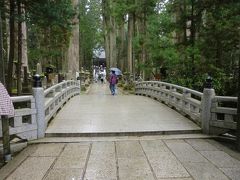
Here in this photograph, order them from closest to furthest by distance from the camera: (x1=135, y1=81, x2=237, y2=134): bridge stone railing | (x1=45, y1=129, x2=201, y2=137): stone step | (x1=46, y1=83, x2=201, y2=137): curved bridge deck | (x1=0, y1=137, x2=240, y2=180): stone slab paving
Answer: (x1=0, y1=137, x2=240, y2=180): stone slab paving
(x1=135, y1=81, x2=237, y2=134): bridge stone railing
(x1=45, y1=129, x2=201, y2=137): stone step
(x1=46, y1=83, x2=201, y2=137): curved bridge deck

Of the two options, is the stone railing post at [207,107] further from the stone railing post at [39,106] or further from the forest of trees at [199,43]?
the forest of trees at [199,43]

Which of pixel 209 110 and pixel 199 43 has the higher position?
pixel 199 43

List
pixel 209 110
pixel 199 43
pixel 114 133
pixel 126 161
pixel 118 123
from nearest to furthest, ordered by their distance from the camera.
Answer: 1. pixel 126 161
2. pixel 114 133
3. pixel 209 110
4. pixel 118 123
5. pixel 199 43

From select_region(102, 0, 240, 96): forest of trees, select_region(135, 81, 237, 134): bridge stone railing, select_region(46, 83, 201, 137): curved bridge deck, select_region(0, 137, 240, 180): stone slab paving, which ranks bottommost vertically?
select_region(0, 137, 240, 180): stone slab paving

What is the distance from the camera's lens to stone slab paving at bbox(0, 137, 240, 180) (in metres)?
5.61

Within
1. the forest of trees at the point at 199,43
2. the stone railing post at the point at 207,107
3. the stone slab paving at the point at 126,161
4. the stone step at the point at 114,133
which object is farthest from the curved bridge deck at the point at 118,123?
the forest of trees at the point at 199,43

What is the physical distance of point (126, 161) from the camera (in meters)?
6.34

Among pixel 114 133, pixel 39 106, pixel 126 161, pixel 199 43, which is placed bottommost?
pixel 126 161

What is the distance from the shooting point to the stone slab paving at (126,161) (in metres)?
5.61

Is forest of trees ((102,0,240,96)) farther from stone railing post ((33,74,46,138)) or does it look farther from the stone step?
stone railing post ((33,74,46,138))

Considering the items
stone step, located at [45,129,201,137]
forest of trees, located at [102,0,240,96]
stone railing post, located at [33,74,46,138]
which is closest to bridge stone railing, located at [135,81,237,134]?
stone step, located at [45,129,201,137]

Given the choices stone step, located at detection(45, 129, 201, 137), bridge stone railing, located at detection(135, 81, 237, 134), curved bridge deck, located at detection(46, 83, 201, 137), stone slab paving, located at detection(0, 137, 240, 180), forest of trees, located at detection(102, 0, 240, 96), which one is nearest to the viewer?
stone slab paving, located at detection(0, 137, 240, 180)

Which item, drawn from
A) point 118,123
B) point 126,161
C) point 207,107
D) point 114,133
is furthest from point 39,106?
point 207,107

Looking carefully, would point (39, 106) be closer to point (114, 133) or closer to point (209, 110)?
point (114, 133)
